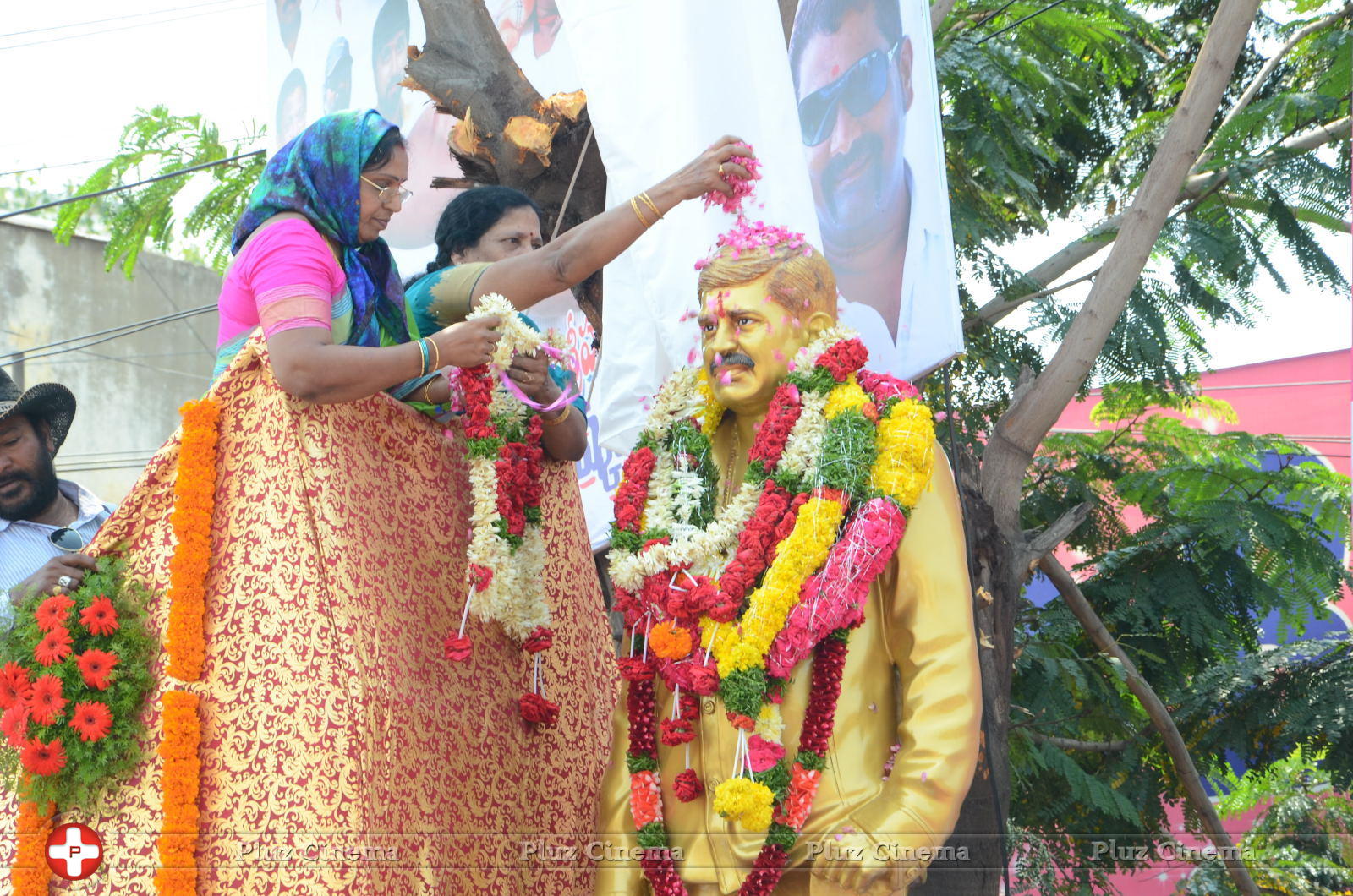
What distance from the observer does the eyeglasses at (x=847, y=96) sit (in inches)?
187

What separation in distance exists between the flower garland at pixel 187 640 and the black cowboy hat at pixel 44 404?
1.12 meters

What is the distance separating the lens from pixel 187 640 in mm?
3107

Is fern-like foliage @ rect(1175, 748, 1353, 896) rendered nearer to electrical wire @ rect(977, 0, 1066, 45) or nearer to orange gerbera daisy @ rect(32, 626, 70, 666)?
electrical wire @ rect(977, 0, 1066, 45)

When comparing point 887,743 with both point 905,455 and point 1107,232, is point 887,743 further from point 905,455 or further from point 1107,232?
point 1107,232

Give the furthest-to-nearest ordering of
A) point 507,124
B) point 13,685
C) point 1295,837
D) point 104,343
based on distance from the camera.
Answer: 1. point 104,343
2. point 1295,837
3. point 507,124
4. point 13,685

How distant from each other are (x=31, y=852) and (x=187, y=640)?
0.57 meters

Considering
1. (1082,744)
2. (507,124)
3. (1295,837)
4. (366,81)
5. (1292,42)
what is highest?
(366,81)

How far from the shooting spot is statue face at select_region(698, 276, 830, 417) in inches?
137

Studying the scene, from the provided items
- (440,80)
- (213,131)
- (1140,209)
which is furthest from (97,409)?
(1140,209)

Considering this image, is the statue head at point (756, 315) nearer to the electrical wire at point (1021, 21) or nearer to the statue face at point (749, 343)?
the statue face at point (749, 343)

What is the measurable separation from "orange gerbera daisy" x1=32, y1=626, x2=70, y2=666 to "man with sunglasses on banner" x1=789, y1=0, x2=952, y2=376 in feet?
8.28

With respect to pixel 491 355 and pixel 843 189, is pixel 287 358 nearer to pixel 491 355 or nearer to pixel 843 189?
pixel 491 355

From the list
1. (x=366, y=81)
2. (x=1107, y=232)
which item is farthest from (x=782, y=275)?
(x=366, y=81)

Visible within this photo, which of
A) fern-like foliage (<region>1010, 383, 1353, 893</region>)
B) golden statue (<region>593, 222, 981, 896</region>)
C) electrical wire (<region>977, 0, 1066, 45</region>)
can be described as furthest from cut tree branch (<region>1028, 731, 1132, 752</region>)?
electrical wire (<region>977, 0, 1066, 45</region>)
